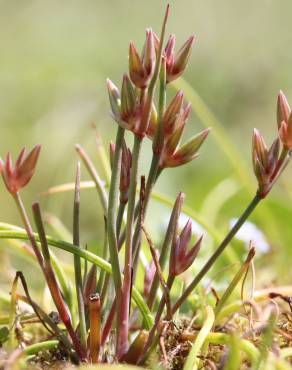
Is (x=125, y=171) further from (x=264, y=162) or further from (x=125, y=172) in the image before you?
(x=264, y=162)

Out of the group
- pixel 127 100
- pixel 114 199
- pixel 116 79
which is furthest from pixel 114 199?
pixel 116 79

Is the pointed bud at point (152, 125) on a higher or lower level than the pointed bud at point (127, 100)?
lower

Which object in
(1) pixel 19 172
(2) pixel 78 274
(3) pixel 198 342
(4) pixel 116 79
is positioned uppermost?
(4) pixel 116 79

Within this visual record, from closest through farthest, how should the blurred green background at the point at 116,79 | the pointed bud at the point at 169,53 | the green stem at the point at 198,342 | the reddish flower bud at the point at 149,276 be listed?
the green stem at the point at 198,342 < the pointed bud at the point at 169,53 < the reddish flower bud at the point at 149,276 < the blurred green background at the point at 116,79

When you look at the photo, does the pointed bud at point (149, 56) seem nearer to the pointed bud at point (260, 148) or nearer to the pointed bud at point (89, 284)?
the pointed bud at point (260, 148)

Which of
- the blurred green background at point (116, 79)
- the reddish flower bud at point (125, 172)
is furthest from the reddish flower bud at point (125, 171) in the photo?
the blurred green background at point (116, 79)

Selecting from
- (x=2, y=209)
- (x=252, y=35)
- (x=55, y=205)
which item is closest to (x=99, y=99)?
(x=2, y=209)

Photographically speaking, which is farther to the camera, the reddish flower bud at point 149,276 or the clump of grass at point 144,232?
the reddish flower bud at point 149,276
